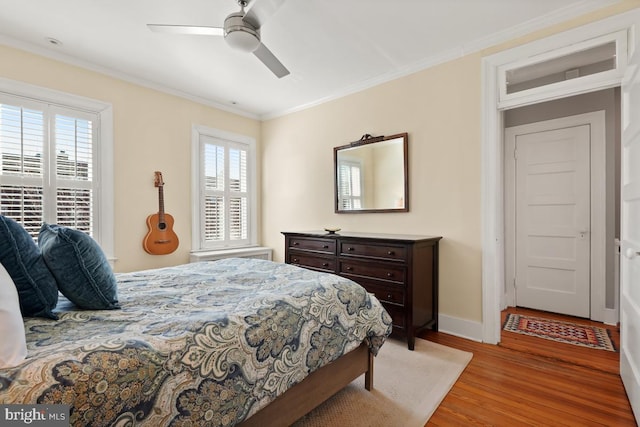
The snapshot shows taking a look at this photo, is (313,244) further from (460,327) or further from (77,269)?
(77,269)

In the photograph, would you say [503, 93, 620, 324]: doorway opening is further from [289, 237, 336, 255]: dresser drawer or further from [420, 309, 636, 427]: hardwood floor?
[289, 237, 336, 255]: dresser drawer

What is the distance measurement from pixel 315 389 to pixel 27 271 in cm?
138

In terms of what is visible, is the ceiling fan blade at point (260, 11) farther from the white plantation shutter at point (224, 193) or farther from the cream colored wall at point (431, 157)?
the white plantation shutter at point (224, 193)

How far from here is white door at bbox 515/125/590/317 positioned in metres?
3.44

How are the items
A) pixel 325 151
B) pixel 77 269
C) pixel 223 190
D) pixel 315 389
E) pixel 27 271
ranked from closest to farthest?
1. pixel 27 271
2. pixel 77 269
3. pixel 315 389
4. pixel 325 151
5. pixel 223 190

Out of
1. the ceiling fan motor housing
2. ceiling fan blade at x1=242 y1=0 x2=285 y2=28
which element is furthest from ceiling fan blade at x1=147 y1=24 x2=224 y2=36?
ceiling fan blade at x1=242 y1=0 x2=285 y2=28

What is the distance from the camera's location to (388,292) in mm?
2836

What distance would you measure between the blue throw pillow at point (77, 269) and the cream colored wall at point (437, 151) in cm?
272

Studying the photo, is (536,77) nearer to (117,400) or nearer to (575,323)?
(575,323)

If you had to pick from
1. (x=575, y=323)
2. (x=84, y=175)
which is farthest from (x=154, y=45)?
(x=575, y=323)

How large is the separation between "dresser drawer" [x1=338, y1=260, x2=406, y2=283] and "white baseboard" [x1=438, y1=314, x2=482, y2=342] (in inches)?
29.7

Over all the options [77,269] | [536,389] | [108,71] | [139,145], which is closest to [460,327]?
[536,389]

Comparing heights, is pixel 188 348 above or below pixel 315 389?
above

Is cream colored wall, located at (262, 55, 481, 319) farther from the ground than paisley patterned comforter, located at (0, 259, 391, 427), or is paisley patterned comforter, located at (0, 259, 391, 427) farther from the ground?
cream colored wall, located at (262, 55, 481, 319)
